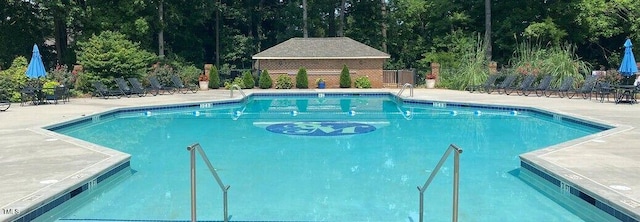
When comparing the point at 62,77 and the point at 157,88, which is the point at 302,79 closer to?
the point at 157,88

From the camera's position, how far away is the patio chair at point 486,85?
23.8 m

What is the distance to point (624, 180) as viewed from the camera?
21.8ft

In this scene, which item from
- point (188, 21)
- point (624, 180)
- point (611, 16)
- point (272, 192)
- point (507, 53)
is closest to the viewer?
point (624, 180)

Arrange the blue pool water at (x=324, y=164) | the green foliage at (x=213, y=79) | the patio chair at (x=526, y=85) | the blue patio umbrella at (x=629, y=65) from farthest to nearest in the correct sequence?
the green foliage at (x=213, y=79), the patio chair at (x=526, y=85), the blue patio umbrella at (x=629, y=65), the blue pool water at (x=324, y=164)

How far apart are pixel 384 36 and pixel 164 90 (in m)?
18.4

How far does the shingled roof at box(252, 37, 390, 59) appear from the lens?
98.2 feet

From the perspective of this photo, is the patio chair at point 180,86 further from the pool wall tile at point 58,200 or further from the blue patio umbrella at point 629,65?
the blue patio umbrella at point 629,65

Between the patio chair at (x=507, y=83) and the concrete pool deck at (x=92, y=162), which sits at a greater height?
the patio chair at (x=507, y=83)

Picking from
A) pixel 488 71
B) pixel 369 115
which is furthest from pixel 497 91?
pixel 369 115

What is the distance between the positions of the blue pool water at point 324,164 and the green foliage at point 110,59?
7.01 m

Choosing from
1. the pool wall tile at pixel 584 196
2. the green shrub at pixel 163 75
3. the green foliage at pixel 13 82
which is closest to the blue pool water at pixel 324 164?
the pool wall tile at pixel 584 196

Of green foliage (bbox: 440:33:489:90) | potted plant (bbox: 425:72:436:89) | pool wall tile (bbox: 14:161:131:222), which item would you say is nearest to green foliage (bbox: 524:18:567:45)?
green foliage (bbox: 440:33:489:90)

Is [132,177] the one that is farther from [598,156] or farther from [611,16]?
[611,16]

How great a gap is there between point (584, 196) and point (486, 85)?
59.5 feet
